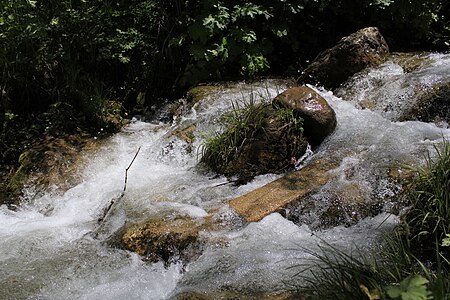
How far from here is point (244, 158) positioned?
191 inches

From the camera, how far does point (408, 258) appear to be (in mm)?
2631

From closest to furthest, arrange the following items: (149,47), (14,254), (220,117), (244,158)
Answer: (14,254) < (244,158) < (220,117) < (149,47)

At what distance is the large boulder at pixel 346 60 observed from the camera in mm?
6414

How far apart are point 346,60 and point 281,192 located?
2.93m

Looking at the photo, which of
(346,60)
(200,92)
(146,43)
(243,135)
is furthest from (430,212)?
(146,43)

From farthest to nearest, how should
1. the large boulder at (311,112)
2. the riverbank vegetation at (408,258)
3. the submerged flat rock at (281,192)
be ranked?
the large boulder at (311,112)
the submerged flat rock at (281,192)
the riverbank vegetation at (408,258)

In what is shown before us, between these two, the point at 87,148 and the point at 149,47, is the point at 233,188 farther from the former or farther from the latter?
the point at 149,47

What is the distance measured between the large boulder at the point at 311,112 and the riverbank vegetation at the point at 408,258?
1493 millimetres

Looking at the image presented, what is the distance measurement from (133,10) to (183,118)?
182 cm

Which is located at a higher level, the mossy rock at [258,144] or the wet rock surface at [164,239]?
the mossy rock at [258,144]

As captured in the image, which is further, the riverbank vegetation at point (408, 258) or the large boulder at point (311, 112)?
the large boulder at point (311, 112)

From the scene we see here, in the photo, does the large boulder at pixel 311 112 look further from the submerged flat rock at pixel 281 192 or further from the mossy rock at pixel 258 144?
the submerged flat rock at pixel 281 192

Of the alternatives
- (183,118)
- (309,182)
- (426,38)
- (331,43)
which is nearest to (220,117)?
(183,118)

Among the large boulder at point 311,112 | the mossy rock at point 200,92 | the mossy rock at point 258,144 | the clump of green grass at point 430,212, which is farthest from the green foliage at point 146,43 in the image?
the clump of green grass at point 430,212
